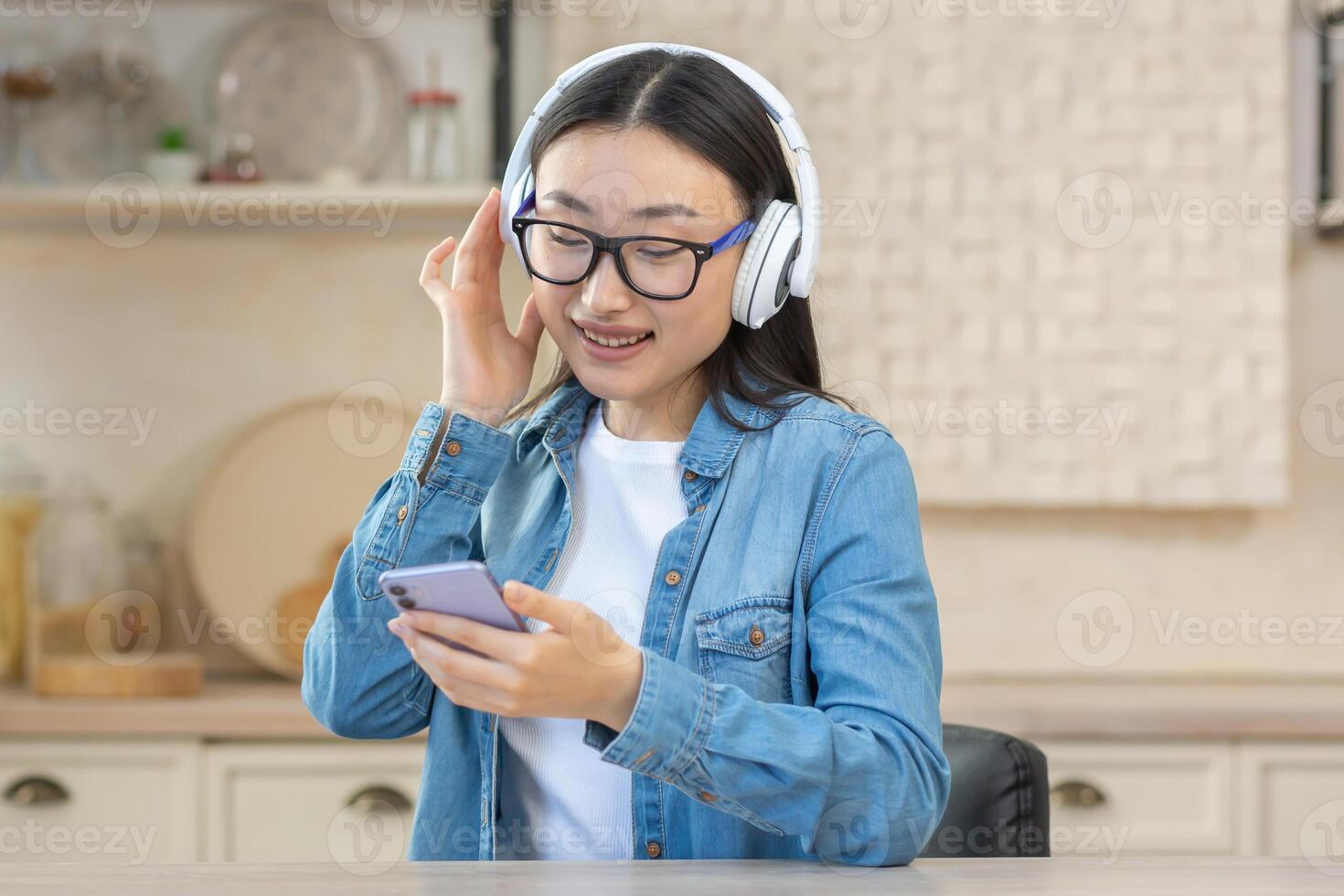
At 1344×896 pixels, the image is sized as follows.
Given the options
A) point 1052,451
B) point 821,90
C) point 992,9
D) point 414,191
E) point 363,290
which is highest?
point 992,9

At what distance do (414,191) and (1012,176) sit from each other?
3.53 feet

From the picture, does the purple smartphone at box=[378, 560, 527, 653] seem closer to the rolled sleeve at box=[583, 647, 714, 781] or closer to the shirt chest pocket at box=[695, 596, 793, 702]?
the rolled sleeve at box=[583, 647, 714, 781]

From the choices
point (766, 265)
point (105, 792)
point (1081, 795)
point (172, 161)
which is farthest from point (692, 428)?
point (172, 161)

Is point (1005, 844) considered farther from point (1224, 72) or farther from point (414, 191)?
point (1224, 72)

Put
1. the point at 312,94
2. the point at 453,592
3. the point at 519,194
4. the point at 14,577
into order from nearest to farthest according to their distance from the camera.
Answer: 1. the point at 453,592
2. the point at 519,194
3. the point at 14,577
4. the point at 312,94

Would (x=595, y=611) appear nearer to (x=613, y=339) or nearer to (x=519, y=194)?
(x=613, y=339)

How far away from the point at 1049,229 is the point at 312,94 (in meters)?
1.38

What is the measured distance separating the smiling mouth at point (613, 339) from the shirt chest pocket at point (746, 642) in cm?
23

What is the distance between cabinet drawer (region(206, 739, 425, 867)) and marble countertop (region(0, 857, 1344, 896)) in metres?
1.06

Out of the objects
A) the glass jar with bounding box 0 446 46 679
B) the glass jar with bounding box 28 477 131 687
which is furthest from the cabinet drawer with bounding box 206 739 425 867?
the glass jar with bounding box 0 446 46 679

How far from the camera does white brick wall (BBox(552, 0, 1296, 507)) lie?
2305 millimetres

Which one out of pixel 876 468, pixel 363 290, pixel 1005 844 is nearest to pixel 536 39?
pixel 363 290

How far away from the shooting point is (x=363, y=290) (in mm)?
2402

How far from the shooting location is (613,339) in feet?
3.46
